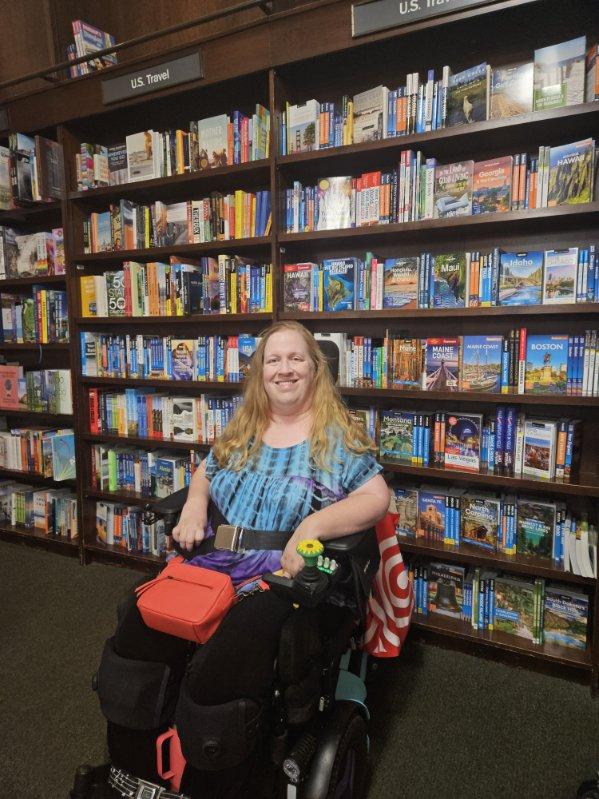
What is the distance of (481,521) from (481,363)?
0.62 metres

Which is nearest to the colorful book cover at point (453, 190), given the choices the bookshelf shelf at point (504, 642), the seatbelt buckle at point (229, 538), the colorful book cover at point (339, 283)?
the colorful book cover at point (339, 283)

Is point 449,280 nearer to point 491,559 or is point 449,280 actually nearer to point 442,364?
point 442,364

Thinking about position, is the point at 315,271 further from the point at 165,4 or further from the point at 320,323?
the point at 165,4

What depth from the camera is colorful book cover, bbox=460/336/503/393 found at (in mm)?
1828

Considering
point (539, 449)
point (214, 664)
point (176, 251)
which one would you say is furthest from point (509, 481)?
point (176, 251)

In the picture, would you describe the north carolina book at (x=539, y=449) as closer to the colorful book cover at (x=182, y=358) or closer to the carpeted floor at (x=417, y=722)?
the carpeted floor at (x=417, y=722)

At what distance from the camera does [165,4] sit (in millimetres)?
2494

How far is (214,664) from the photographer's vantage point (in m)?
1.02

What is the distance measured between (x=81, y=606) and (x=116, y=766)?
1356 mm

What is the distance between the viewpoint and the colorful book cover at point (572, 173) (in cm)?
164

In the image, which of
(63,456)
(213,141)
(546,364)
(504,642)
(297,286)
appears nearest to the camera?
(546,364)

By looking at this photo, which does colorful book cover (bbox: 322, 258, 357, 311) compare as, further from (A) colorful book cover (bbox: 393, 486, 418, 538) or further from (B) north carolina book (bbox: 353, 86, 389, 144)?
(A) colorful book cover (bbox: 393, 486, 418, 538)

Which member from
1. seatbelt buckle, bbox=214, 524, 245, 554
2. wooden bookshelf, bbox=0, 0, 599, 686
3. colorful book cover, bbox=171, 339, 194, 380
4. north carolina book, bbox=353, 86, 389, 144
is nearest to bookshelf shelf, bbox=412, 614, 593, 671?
wooden bookshelf, bbox=0, 0, 599, 686

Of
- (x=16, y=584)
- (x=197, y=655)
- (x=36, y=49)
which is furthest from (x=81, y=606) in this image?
(x=36, y=49)
